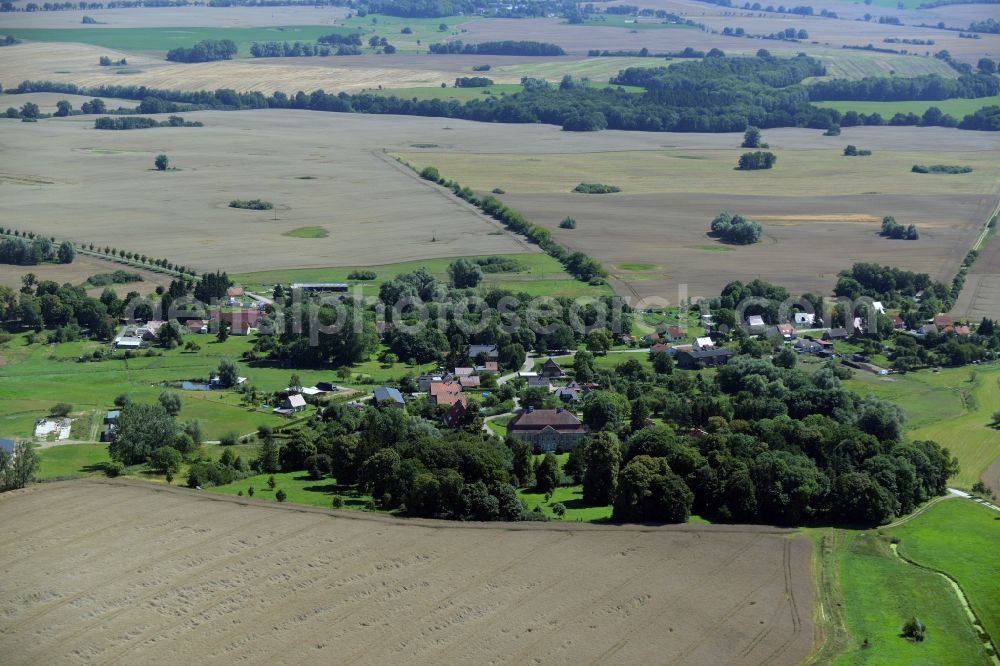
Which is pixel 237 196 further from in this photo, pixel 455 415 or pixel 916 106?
pixel 916 106

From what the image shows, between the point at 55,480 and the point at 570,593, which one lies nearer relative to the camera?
the point at 570,593

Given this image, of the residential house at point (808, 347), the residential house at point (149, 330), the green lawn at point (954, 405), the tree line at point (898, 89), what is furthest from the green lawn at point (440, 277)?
the tree line at point (898, 89)

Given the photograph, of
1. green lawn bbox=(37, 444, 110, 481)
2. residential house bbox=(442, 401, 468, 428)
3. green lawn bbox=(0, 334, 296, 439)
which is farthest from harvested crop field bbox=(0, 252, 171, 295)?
residential house bbox=(442, 401, 468, 428)

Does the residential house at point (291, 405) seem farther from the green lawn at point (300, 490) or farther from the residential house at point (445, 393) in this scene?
the green lawn at point (300, 490)

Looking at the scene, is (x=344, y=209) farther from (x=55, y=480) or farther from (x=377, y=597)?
(x=377, y=597)

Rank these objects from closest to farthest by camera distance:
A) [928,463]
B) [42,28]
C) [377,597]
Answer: [377,597]
[928,463]
[42,28]

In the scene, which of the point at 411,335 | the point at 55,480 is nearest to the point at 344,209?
the point at 411,335
